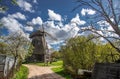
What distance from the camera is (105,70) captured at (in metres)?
11.1

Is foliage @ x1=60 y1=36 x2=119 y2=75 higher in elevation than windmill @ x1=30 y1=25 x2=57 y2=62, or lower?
lower

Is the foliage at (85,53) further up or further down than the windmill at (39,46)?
further down

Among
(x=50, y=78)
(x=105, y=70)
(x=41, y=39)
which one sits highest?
(x=41, y=39)

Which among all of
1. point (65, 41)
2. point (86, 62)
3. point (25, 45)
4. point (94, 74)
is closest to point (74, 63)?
point (86, 62)

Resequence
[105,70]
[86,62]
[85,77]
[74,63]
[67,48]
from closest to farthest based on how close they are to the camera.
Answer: [105,70] → [85,77] → [86,62] → [74,63] → [67,48]

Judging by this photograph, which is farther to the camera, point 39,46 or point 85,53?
point 39,46

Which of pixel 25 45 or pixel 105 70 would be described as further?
pixel 25 45

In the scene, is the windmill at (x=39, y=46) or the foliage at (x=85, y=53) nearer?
the foliage at (x=85, y=53)

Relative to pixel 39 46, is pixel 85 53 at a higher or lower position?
lower

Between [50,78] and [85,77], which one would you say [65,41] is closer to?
[50,78]

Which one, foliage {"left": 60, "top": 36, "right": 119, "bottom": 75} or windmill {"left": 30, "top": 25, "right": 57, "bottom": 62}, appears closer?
foliage {"left": 60, "top": 36, "right": 119, "bottom": 75}

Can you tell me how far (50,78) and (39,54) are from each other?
1740 inches

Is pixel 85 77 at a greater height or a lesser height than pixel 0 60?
lesser

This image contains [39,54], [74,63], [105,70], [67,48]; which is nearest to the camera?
[105,70]
